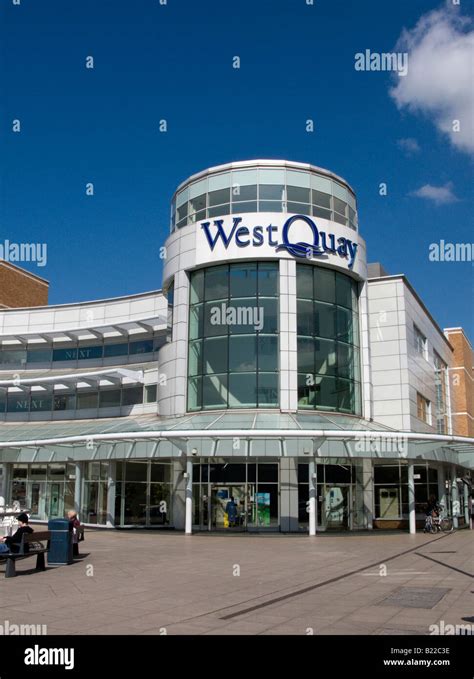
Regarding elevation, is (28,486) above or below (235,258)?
below

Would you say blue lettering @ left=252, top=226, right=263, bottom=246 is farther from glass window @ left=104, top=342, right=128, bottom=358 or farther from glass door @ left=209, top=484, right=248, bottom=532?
glass window @ left=104, top=342, right=128, bottom=358

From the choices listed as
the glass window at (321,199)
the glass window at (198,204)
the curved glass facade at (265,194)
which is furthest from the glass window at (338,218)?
the glass window at (198,204)

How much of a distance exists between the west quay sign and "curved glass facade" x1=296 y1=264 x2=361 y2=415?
969 millimetres

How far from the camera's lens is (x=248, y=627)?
30.8ft

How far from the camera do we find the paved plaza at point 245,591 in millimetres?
9641

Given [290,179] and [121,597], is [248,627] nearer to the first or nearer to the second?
[121,597]

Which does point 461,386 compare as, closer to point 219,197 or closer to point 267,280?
point 267,280

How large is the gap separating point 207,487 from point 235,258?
34.9ft

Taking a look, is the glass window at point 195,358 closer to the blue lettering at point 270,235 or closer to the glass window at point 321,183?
the blue lettering at point 270,235

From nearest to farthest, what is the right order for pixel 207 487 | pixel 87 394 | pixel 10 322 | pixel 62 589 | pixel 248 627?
pixel 248 627
pixel 62 589
pixel 207 487
pixel 87 394
pixel 10 322

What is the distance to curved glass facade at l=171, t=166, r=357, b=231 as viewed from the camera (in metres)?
33.4

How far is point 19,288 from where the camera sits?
2194 inches

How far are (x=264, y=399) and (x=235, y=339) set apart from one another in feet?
10.2
